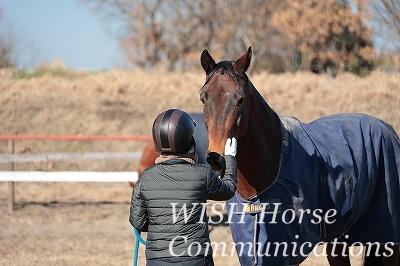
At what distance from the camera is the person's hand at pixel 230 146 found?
303cm

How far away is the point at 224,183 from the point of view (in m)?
2.83

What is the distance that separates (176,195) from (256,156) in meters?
0.87

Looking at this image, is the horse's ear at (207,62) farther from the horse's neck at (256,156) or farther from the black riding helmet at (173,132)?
the black riding helmet at (173,132)

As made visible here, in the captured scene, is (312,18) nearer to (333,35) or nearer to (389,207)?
(333,35)

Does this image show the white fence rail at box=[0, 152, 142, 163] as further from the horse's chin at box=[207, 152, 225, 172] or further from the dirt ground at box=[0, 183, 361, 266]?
the horse's chin at box=[207, 152, 225, 172]

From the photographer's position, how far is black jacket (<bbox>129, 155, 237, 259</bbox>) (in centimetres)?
272

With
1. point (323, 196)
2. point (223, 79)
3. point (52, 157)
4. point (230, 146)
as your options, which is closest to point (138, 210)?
point (230, 146)

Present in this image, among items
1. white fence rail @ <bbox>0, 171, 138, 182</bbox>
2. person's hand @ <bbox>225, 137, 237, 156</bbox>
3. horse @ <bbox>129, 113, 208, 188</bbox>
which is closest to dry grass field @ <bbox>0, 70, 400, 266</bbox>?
white fence rail @ <bbox>0, 171, 138, 182</bbox>

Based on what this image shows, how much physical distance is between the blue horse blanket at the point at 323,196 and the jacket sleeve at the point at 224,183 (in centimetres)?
61

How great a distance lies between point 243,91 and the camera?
10.8 ft

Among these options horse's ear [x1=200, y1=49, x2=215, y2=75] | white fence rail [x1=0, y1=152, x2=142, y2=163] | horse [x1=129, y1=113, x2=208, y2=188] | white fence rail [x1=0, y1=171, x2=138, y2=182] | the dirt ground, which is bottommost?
the dirt ground

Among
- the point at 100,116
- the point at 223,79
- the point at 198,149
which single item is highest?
the point at 223,79

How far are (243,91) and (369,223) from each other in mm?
1812

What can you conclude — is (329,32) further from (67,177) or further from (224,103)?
(224,103)
